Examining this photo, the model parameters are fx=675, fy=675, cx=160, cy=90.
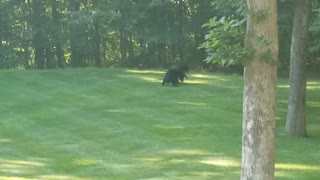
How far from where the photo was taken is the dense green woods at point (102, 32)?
31219 mm

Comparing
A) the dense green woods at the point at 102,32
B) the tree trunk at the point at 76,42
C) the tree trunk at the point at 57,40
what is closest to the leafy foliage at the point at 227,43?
the dense green woods at the point at 102,32

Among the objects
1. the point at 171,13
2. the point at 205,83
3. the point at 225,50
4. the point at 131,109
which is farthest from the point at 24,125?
the point at 171,13

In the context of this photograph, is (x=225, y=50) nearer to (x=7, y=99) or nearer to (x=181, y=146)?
(x=181, y=146)

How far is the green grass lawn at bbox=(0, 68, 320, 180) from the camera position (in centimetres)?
1054

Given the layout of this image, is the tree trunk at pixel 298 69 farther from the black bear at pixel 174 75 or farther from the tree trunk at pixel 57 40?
the tree trunk at pixel 57 40

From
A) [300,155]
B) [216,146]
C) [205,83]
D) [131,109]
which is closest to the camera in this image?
[300,155]

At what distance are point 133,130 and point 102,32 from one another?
69.8ft

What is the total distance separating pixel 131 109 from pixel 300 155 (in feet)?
23.4

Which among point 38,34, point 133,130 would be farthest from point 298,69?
point 38,34

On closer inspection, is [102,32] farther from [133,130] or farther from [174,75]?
[133,130]

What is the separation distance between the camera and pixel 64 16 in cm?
3534

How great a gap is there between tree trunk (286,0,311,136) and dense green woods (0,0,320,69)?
50.8ft

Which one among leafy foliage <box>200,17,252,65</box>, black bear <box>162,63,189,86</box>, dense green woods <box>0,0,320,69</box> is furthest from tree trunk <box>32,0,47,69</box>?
leafy foliage <box>200,17,252,65</box>

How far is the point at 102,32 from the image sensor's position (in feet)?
116
